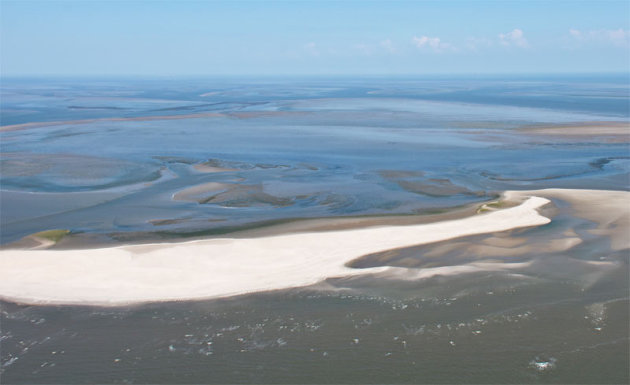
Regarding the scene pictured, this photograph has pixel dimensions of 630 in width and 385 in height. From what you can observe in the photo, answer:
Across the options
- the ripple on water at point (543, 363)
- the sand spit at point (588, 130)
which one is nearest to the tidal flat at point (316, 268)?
the ripple on water at point (543, 363)

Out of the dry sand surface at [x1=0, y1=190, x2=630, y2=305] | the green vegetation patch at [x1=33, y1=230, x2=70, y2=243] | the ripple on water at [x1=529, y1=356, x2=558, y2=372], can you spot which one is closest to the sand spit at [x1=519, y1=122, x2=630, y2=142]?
the dry sand surface at [x1=0, y1=190, x2=630, y2=305]

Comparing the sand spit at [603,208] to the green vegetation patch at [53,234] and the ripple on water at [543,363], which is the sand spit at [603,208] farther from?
the green vegetation patch at [53,234]

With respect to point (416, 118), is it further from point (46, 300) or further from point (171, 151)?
point (46, 300)

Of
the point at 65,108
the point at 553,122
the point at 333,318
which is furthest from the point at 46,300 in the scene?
the point at 65,108

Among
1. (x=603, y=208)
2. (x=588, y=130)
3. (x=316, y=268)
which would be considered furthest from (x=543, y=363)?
(x=588, y=130)

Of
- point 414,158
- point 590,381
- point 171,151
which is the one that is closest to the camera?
point 590,381
